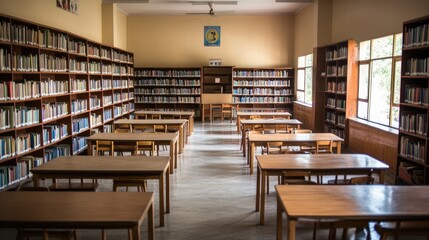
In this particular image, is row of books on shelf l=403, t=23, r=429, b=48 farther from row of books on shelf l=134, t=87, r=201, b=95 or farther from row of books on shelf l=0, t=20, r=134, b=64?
row of books on shelf l=134, t=87, r=201, b=95

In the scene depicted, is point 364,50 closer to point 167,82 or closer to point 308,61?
point 308,61

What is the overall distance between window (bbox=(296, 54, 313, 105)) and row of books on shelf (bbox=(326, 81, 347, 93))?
2387 mm

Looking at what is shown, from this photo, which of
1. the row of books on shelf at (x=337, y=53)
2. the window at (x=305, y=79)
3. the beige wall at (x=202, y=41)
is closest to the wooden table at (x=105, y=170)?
the row of books on shelf at (x=337, y=53)

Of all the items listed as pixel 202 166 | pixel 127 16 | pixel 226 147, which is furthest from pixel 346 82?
pixel 127 16

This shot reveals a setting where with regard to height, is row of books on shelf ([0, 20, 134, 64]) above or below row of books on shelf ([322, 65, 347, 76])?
above

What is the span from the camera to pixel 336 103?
9.72 m

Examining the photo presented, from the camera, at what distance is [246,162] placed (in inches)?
295

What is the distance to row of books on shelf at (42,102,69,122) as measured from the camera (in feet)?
21.5

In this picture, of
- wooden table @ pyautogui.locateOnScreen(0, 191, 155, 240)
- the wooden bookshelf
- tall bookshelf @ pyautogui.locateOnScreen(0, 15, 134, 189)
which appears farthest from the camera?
the wooden bookshelf

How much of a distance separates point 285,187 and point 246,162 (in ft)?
13.9

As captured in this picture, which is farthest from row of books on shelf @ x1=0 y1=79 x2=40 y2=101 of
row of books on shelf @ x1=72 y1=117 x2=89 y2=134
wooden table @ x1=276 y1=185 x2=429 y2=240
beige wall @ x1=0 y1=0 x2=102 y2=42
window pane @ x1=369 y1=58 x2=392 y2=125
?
A: window pane @ x1=369 y1=58 x2=392 y2=125

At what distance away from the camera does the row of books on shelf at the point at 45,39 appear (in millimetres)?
5437

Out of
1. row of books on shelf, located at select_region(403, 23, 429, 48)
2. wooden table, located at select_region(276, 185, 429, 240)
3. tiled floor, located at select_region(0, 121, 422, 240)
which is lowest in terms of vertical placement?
tiled floor, located at select_region(0, 121, 422, 240)

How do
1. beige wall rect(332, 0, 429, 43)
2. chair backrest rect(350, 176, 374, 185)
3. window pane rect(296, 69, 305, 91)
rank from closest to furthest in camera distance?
chair backrest rect(350, 176, 374, 185) < beige wall rect(332, 0, 429, 43) < window pane rect(296, 69, 305, 91)
